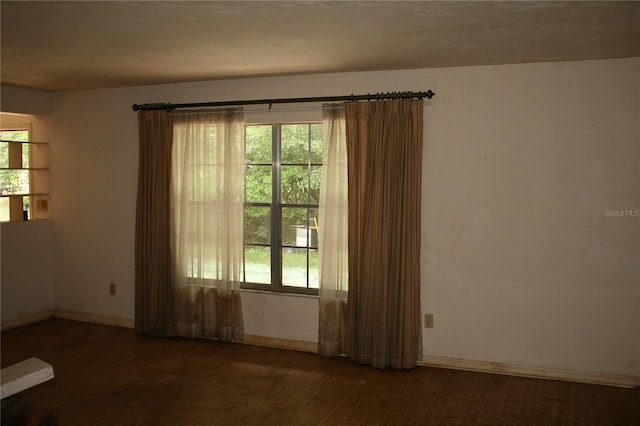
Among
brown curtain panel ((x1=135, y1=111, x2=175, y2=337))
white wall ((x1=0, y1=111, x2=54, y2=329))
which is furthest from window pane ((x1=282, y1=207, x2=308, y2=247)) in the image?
white wall ((x1=0, y1=111, x2=54, y2=329))

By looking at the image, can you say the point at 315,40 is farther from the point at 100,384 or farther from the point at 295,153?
the point at 100,384

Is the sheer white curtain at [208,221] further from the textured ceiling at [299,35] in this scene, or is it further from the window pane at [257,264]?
the textured ceiling at [299,35]

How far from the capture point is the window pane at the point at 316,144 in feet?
18.5

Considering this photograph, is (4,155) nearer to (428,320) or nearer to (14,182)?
(14,182)

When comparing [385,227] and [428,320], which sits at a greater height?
Result: [385,227]

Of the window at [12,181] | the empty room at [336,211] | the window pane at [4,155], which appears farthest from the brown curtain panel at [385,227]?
the window pane at [4,155]

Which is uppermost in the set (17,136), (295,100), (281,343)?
(295,100)

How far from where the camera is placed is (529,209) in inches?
193

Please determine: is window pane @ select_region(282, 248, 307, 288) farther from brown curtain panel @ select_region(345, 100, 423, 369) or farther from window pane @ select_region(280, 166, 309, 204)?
brown curtain panel @ select_region(345, 100, 423, 369)

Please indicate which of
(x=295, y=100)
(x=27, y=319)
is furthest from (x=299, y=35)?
(x=27, y=319)

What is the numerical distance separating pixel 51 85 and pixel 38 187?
55.3 inches

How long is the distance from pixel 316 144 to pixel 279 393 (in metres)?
2.44

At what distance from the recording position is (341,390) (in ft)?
15.3

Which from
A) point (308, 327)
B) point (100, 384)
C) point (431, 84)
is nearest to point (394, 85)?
point (431, 84)
